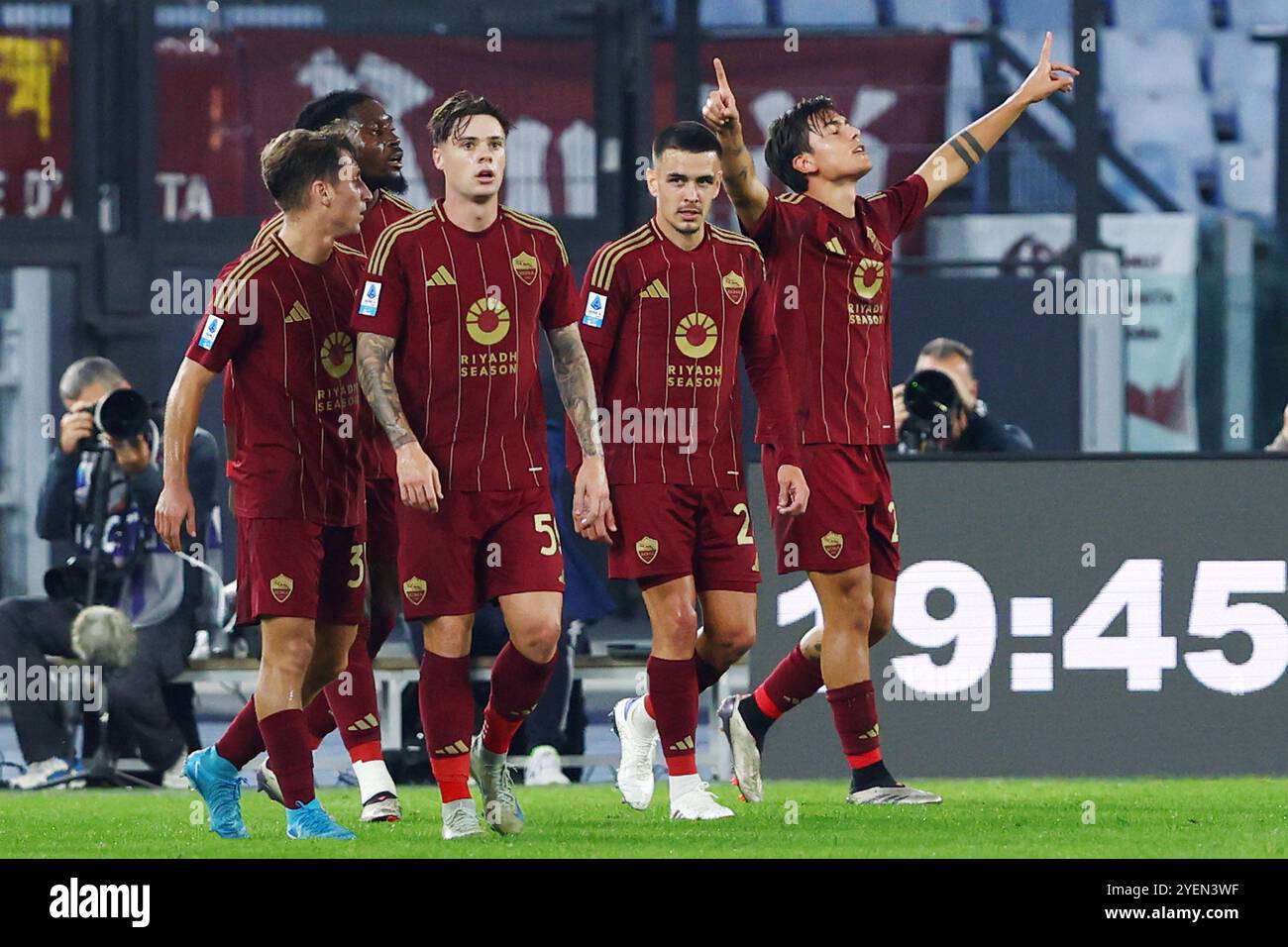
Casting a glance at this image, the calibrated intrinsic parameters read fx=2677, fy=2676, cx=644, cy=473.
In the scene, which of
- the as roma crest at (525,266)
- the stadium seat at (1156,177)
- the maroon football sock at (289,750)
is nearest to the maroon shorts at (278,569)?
the maroon football sock at (289,750)

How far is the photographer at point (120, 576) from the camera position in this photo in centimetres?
1022

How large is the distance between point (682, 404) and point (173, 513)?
170 cm

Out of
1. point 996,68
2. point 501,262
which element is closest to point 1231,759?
point 501,262

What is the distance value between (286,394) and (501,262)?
2.26 ft

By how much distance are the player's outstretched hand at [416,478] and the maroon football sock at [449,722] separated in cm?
50

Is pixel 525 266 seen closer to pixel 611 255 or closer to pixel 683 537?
pixel 611 255

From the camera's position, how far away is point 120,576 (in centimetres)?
1041

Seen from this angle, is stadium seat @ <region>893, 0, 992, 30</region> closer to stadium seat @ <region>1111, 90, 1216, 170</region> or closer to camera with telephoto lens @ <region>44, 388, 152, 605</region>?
stadium seat @ <region>1111, 90, 1216, 170</region>

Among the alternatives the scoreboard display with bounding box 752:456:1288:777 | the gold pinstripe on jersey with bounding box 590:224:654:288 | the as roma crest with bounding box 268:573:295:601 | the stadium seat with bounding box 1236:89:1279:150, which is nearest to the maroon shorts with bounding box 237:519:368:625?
the as roma crest with bounding box 268:573:295:601

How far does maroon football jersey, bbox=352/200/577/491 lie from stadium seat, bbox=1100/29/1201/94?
7.93 m

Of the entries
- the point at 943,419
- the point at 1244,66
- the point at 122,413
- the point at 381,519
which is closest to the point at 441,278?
the point at 381,519

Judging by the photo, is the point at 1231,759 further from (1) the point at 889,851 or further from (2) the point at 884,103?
(2) the point at 884,103

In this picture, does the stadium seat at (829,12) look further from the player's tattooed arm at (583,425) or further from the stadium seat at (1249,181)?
the player's tattooed arm at (583,425)

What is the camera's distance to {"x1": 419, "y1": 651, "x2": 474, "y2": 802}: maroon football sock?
7.32 meters
